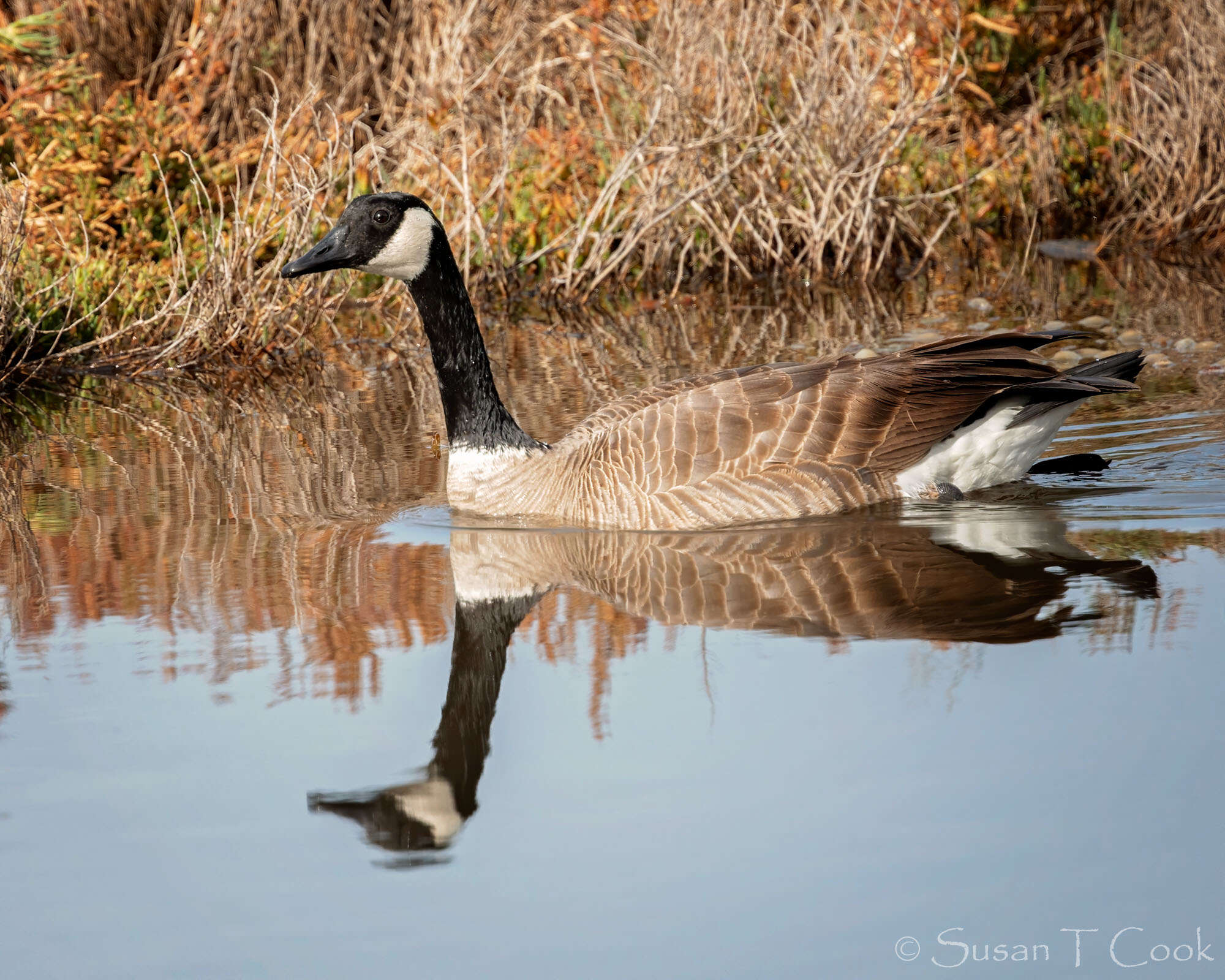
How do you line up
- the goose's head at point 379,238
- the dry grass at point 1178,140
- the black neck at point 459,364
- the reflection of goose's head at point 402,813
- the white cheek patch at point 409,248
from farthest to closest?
the dry grass at point 1178,140, the black neck at point 459,364, the white cheek patch at point 409,248, the goose's head at point 379,238, the reflection of goose's head at point 402,813

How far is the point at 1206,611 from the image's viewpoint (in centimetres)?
479

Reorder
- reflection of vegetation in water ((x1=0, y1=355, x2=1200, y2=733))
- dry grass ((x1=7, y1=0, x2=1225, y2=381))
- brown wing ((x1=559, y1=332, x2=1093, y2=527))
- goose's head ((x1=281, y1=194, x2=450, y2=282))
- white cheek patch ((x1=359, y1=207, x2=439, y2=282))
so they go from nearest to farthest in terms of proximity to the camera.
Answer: reflection of vegetation in water ((x1=0, y1=355, x2=1200, y2=733)), brown wing ((x1=559, y1=332, x2=1093, y2=527)), goose's head ((x1=281, y1=194, x2=450, y2=282)), white cheek patch ((x1=359, y1=207, x2=439, y2=282)), dry grass ((x1=7, y1=0, x2=1225, y2=381))

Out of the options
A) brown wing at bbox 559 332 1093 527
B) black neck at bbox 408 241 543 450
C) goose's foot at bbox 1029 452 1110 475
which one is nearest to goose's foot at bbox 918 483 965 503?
brown wing at bbox 559 332 1093 527

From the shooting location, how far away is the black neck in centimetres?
670

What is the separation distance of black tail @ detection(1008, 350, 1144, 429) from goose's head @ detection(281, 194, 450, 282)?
2.51m

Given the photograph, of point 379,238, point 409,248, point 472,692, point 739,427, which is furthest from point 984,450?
point 472,692

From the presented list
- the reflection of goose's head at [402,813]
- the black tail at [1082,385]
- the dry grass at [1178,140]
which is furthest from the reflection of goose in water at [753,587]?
the dry grass at [1178,140]

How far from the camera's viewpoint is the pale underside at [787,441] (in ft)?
19.9

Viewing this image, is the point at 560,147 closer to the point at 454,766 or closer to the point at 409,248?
the point at 409,248

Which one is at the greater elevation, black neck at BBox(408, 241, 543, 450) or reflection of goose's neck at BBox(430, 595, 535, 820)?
black neck at BBox(408, 241, 543, 450)

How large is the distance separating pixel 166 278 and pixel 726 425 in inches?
227

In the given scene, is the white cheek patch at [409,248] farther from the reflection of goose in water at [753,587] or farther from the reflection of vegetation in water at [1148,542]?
the reflection of vegetation in water at [1148,542]

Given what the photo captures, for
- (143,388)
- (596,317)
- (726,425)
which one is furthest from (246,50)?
(726,425)

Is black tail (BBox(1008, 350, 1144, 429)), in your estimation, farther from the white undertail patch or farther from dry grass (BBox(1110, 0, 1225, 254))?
dry grass (BBox(1110, 0, 1225, 254))
